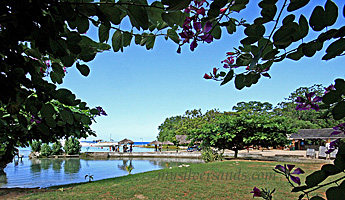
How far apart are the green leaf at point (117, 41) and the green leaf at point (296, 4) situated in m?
0.54

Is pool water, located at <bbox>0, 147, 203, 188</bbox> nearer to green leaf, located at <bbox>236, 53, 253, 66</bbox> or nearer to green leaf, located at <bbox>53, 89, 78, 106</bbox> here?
green leaf, located at <bbox>53, 89, 78, 106</bbox>

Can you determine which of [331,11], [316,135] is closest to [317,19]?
[331,11]

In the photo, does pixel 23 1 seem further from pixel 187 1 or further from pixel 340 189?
pixel 340 189

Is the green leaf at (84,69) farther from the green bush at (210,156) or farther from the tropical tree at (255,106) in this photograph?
the tropical tree at (255,106)

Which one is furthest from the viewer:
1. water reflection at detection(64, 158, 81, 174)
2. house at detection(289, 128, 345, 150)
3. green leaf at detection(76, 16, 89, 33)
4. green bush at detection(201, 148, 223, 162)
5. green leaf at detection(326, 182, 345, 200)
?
house at detection(289, 128, 345, 150)

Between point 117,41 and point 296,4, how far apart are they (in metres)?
0.57

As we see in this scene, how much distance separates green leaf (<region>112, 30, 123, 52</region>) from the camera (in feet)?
2.62

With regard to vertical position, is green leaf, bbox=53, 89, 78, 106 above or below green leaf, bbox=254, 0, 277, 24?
below

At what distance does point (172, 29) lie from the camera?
33.8 inches

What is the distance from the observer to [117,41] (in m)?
0.82

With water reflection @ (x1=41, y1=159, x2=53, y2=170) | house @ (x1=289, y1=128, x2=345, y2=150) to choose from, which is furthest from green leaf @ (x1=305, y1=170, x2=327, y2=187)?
house @ (x1=289, y1=128, x2=345, y2=150)

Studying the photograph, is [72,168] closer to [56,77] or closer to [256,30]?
[56,77]

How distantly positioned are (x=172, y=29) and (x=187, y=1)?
39 cm

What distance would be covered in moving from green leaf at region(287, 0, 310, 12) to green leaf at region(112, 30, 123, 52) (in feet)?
1.76
